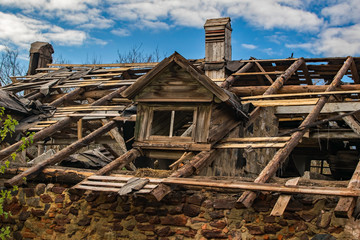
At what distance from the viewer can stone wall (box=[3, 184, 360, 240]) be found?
6.40 m

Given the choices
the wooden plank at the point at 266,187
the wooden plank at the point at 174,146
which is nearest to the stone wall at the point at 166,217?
the wooden plank at the point at 266,187

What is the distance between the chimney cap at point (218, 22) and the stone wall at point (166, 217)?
320 inches

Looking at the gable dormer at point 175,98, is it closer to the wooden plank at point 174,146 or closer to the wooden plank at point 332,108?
the wooden plank at point 174,146

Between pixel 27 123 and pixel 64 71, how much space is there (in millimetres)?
5061

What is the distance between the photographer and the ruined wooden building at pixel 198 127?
7148mm

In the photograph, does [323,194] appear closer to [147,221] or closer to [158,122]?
[147,221]

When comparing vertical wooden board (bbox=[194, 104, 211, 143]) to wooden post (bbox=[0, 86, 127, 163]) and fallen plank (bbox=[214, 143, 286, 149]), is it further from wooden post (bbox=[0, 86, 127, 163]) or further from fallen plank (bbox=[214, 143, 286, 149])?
wooden post (bbox=[0, 86, 127, 163])

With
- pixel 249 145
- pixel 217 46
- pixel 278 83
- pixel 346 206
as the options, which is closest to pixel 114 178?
pixel 249 145

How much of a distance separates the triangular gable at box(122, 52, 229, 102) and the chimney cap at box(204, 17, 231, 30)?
6030 mm

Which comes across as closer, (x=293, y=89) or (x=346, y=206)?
(x=346, y=206)

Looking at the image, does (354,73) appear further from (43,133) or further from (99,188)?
(99,188)

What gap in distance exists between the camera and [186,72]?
8883mm

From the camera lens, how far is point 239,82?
14758 mm

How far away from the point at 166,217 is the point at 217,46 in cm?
805
